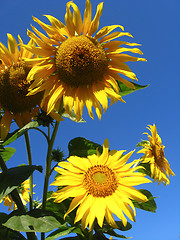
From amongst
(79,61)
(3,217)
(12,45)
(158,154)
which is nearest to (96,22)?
(79,61)

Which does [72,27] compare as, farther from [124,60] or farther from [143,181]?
[143,181]

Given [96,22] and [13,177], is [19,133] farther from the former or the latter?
[96,22]

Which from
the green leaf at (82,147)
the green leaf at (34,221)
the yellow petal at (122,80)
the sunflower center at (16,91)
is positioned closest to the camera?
the green leaf at (34,221)

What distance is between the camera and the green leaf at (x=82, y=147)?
2076 millimetres

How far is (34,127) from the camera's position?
185 centimetres

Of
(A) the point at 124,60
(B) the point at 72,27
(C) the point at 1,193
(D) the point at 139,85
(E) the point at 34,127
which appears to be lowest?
(C) the point at 1,193

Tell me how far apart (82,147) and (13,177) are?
56 centimetres

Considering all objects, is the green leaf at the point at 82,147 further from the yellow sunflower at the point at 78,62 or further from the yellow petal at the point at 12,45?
the yellow petal at the point at 12,45

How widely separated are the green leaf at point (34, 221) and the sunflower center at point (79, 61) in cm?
85

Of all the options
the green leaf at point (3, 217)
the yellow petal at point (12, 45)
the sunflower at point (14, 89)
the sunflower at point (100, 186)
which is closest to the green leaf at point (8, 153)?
the sunflower at point (14, 89)

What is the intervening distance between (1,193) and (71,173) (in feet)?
1.45

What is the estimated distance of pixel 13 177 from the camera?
5.79ft

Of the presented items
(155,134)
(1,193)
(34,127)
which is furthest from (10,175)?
(155,134)

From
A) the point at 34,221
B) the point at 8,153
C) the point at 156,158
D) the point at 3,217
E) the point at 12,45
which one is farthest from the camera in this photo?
the point at 156,158
